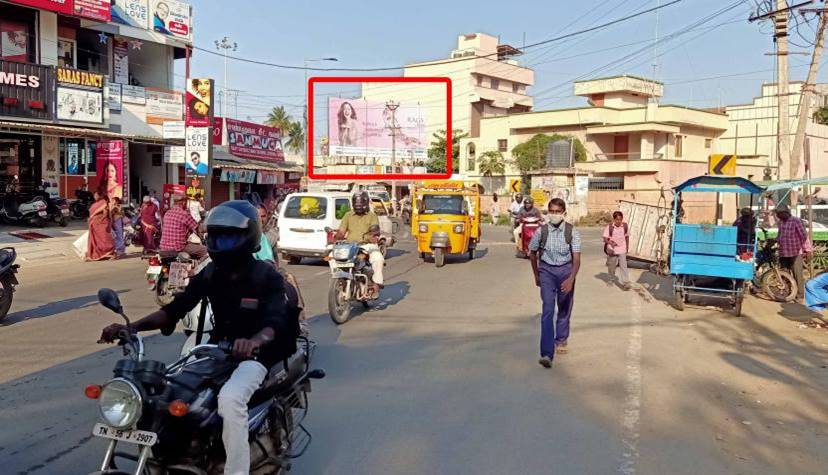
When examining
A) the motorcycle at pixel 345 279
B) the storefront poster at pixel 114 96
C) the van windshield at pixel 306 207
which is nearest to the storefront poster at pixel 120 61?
the storefront poster at pixel 114 96

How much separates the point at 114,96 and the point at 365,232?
19.6 meters

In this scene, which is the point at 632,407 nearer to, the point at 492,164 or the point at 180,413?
the point at 180,413

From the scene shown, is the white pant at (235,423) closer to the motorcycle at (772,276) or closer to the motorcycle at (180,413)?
the motorcycle at (180,413)

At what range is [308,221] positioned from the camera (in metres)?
16.4

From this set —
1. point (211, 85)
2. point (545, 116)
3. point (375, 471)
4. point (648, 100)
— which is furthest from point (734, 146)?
point (375, 471)

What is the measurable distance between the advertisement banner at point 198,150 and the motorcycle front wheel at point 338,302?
435 inches

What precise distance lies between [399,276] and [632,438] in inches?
410

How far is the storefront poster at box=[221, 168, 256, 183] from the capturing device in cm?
3190

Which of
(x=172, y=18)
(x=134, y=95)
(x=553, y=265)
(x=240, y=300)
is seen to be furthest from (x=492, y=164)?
(x=240, y=300)

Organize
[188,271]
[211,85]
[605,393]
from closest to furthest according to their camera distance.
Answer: [605,393]
[188,271]
[211,85]

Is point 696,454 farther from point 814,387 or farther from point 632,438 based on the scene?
point 814,387

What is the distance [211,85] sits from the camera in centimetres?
1995

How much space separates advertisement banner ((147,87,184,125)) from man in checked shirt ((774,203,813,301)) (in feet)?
76.1

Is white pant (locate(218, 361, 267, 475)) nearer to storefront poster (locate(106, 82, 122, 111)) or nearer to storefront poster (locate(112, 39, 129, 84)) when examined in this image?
storefront poster (locate(106, 82, 122, 111))
